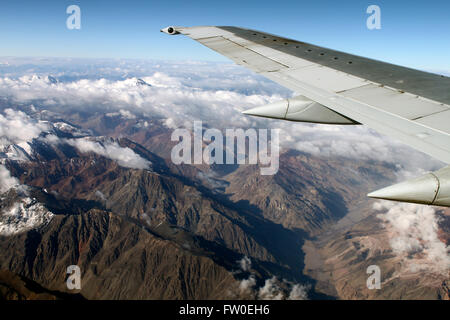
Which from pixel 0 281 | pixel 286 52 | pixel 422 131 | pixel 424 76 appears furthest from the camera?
pixel 0 281
